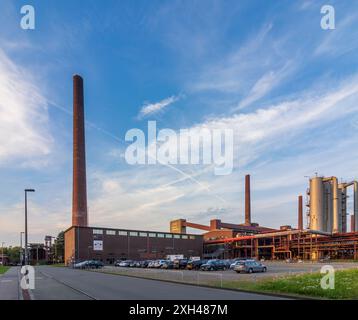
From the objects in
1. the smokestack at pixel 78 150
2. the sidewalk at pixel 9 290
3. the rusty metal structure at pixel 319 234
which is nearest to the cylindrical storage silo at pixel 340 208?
the rusty metal structure at pixel 319 234

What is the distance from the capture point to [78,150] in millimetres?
86125

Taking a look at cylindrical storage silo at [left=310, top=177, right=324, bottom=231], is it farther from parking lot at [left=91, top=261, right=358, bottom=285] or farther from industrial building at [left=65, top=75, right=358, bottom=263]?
parking lot at [left=91, top=261, right=358, bottom=285]

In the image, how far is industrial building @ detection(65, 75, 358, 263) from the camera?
87125 millimetres

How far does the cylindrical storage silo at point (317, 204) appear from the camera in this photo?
305 feet

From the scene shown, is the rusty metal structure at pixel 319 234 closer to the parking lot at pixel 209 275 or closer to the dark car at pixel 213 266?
the dark car at pixel 213 266

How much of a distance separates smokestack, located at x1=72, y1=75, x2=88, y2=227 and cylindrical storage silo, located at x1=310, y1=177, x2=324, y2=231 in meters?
51.7

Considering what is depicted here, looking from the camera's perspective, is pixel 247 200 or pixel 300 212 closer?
pixel 300 212

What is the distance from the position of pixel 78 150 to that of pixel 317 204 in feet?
180

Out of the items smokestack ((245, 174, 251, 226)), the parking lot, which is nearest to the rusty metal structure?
smokestack ((245, 174, 251, 226))

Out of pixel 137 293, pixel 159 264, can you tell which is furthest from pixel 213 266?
pixel 137 293

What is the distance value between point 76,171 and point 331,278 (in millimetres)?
71112

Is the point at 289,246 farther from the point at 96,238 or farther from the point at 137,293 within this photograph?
the point at 137,293

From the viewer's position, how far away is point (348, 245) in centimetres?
8669
